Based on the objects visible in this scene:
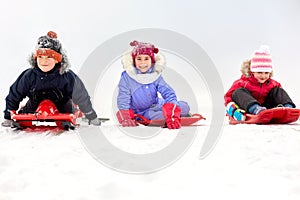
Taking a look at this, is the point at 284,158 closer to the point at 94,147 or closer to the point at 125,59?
the point at 94,147

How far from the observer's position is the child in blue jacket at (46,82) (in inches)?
99.1

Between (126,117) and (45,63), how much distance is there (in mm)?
674

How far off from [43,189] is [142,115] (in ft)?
5.47

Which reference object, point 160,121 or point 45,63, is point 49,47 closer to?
point 45,63

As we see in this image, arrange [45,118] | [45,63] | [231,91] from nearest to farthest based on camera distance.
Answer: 1. [45,118]
2. [45,63]
3. [231,91]

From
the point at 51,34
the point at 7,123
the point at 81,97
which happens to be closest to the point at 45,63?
the point at 51,34

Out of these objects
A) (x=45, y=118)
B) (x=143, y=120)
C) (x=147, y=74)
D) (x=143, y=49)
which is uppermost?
(x=143, y=49)

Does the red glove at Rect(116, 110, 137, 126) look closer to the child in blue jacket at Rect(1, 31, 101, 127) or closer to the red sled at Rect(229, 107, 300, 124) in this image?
the child in blue jacket at Rect(1, 31, 101, 127)

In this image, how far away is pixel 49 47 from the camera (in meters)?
2.53

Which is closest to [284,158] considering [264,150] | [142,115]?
[264,150]

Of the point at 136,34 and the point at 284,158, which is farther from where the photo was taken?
the point at 136,34

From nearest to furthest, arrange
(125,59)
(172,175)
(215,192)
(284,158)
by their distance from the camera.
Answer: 1. (215,192)
2. (172,175)
3. (284,158)
4. (125,59)

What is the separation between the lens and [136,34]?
10.6ft

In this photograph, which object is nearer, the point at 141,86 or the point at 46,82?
the point at 46,82
